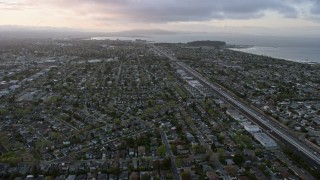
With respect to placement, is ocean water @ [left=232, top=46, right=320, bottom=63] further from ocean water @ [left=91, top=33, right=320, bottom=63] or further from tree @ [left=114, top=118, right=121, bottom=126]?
tree @ [left=114, top=118, right=121, bottom=126]

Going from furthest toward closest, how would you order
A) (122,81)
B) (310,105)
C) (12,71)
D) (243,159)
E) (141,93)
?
(12,71), (122,81), (141,93), (310,105), (243,159)

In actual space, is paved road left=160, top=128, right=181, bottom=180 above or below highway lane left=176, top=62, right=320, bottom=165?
below

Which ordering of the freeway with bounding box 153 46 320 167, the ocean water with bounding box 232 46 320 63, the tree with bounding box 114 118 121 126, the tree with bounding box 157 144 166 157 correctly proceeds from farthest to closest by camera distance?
the ocean water with bounding box 232 46 320 63
the tree with bounding box 114 118 121 126
the freeway with bounding box 153 46 320 167
the tree with bounding box 157 144 166 157

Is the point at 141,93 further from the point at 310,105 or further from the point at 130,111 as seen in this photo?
the point at 310,105

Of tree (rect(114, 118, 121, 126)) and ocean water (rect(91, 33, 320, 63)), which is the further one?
ocean water (rect(91, 33, 320, 63))

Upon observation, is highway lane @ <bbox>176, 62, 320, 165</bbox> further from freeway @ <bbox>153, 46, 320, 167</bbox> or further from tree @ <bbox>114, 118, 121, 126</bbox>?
tree @ <bbox>114, 118, 121, 126</bbox>

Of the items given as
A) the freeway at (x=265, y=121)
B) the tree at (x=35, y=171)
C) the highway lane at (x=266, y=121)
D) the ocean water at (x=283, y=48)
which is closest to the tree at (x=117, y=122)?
the tree at (x=35, y=171)

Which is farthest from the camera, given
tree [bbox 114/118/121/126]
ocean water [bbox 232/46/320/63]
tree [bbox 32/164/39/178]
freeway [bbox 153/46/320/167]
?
ocean water [bbox 232/46/320/63]

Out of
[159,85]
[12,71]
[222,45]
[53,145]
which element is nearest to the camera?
[53,145]

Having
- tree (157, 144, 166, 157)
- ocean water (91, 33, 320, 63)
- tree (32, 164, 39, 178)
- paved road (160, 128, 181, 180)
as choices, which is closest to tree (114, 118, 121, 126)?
paved road (160, 128, 181, 180)

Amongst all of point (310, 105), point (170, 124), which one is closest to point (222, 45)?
point (310, 105)

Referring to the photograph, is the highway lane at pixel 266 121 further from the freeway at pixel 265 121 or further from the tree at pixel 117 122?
the tree at pixel 117 122
